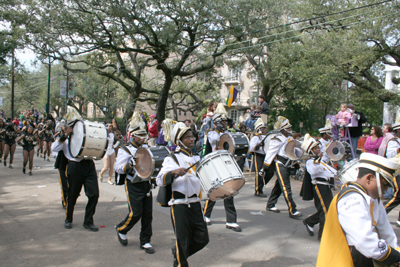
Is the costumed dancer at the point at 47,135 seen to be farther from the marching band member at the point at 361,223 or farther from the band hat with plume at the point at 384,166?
the band hat with plume at the point at 384,166

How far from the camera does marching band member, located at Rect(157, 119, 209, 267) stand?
Result: 395cm

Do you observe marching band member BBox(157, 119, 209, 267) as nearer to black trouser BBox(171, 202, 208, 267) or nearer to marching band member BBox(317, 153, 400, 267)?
black trouser BBox(171, 202, 208, 267)

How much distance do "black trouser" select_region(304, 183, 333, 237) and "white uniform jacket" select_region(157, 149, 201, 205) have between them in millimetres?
2494

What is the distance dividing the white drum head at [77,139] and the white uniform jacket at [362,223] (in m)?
4.36

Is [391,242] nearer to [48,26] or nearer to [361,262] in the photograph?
[361,262]

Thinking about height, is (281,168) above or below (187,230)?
above

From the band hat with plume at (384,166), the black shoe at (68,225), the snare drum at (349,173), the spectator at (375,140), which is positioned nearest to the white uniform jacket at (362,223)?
the band hat with plume at (384,166)

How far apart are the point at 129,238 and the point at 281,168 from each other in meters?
3.45

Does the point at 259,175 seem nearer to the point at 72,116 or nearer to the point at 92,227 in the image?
the point at 92,227

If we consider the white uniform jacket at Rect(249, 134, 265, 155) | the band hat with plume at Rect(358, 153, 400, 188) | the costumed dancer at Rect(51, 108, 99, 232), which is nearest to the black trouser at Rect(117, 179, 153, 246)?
the costumed dancer at Rect(51, 108, 99, 232)

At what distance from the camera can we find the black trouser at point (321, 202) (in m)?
5.61

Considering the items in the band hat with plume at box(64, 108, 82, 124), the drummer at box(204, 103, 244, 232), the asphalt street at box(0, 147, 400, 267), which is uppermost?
the band hat with plume at box(64, 108, 82, 124)

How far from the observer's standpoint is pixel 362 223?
7.95ft

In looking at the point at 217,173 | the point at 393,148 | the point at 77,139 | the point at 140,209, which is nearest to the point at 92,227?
the point at 140,209
